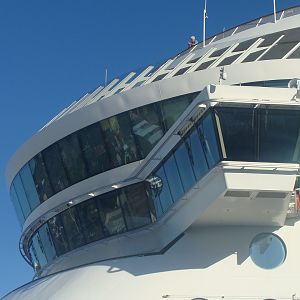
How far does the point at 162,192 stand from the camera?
16.5 m

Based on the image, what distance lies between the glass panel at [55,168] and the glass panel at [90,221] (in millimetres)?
959

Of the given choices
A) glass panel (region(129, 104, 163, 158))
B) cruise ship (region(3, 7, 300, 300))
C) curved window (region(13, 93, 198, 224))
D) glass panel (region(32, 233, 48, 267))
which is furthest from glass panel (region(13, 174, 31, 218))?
glass panel (region(129, 104, 163, 158))

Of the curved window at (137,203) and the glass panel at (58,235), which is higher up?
the curved window at (137,203)

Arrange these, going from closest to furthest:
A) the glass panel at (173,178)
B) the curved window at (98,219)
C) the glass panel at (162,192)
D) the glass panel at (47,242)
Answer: the glass panel at (173,178), the glass panel at (162,192), the curved window at (98,219), the glass panel at (47,242)

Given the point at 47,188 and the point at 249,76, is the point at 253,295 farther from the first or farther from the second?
the point at 47,188

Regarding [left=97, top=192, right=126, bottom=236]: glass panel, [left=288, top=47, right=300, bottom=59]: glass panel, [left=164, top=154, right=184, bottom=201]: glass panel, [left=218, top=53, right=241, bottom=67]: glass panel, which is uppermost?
[left=218, top=53, right=241, bottom=67]: glass panel

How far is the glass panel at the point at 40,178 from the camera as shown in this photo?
65.0 feet

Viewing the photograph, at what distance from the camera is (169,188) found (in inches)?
632

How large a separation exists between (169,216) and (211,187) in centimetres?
246

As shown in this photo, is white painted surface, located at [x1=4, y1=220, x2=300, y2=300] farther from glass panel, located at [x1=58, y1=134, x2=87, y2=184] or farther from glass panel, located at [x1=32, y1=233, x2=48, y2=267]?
glass panel, located at [x1=32, y1=233, x2=48, y2=267]

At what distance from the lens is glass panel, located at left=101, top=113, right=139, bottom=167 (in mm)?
17656

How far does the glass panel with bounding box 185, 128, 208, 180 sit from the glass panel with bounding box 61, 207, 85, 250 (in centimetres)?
579

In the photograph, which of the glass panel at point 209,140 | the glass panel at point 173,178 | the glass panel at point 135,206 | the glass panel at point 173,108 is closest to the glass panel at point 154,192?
the glass panel at point 135,206

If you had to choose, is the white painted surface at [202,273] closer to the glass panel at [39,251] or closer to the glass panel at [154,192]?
the glass panel at [154,192]
